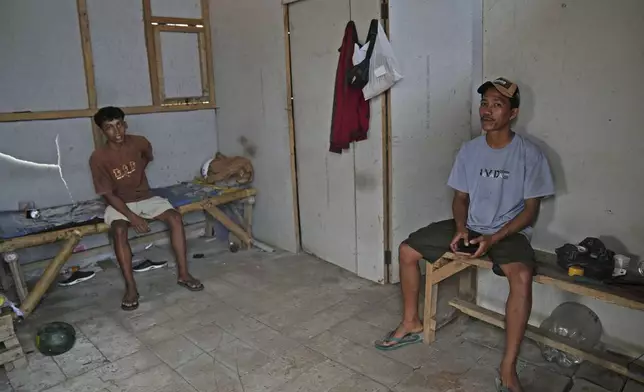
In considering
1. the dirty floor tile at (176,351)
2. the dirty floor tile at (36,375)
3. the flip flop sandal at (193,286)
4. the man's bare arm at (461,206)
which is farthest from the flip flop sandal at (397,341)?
the dirty floor tile at (36,375)

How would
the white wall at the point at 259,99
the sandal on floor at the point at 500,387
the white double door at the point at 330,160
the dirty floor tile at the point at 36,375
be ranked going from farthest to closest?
1. the white wall at the point at 259,99
2. the white double door at the point at 330,160
3. the dirty floor tile at the point at 36,375
4. the sandal on floor at the point at 500,387

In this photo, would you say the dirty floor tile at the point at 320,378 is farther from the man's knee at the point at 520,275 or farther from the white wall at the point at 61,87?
the white wall at the point at 61,87

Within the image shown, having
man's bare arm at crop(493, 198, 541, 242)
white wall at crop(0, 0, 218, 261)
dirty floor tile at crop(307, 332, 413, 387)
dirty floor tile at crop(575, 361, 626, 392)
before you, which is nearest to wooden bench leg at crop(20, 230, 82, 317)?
white wall at crop(0, 0, 218, 261)

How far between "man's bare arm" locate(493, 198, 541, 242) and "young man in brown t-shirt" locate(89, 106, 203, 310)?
2062mm

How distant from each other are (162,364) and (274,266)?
142cm

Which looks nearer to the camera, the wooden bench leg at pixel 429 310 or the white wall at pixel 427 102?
the wooden bench leg at pixel 429 310

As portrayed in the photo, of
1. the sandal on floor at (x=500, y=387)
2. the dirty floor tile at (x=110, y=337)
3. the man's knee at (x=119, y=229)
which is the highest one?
the man's knee at (x=119, y=229)

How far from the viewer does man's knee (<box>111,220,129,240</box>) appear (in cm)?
334

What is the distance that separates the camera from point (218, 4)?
4.36 m

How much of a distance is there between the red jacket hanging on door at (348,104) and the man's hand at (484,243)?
119 centimetres

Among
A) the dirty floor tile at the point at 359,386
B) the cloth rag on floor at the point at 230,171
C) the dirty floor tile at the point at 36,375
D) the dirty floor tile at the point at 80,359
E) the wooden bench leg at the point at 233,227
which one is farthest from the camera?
the cloth rag on floor at the point at 230,171

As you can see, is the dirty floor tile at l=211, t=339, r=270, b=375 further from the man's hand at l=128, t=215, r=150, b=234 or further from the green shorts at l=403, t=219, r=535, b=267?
the man's hand at l=128, t=215, r=150, b=234

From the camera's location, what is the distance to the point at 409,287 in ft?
8.54

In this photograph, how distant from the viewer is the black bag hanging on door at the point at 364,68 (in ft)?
10.0
